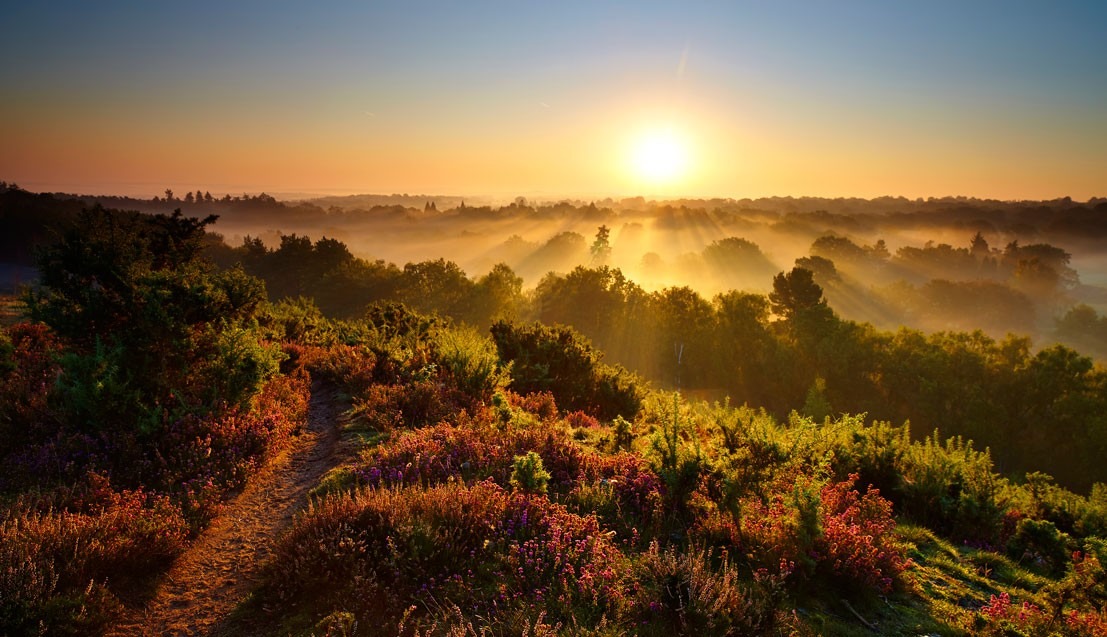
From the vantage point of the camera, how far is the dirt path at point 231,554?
5.09 m

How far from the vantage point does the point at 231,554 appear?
20.8 feet

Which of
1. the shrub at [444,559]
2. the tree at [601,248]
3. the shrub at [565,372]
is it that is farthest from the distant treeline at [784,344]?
the tree at [601,248]

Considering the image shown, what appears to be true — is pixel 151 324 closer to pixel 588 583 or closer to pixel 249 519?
pixel 249 519

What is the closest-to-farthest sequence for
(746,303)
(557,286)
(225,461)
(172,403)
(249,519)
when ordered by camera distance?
(249,519) → (225,461) → (172,403) → (746,303) → (557,286)

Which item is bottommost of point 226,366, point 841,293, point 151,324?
point 841,293

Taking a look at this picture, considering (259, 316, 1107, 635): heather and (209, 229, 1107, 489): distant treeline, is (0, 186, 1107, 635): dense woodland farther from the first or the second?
(209, 229, 1107, 489): distant treeline

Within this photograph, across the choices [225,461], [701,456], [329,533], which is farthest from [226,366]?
[701,456]

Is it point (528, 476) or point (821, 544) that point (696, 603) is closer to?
point (821, 544)

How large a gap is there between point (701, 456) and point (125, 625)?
22.9 ft

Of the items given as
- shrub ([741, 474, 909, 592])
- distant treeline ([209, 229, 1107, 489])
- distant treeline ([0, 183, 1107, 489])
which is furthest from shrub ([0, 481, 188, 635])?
distant treeline ([0, 183, 1107, 489])

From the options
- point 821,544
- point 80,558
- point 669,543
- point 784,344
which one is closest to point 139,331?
point 80,558

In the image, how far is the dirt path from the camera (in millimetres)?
5086

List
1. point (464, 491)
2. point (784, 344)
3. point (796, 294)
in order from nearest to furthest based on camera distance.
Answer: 1. point (464, 491)
2. point (784, 344)
3. point (796, 294)

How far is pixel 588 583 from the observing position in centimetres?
498
